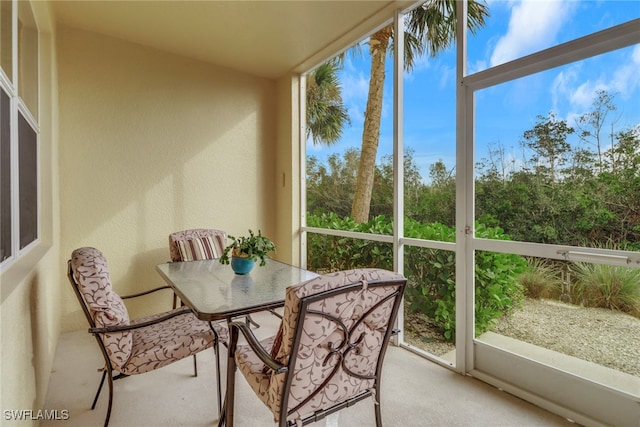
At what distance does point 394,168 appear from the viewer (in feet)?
9.71

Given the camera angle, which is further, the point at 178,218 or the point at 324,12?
the point at 178,218

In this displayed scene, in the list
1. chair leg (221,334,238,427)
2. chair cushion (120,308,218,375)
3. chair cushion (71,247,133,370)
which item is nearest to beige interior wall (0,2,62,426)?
chair cushion (71,247,133,370)

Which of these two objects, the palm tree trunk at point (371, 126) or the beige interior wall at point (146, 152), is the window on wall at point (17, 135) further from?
the palm tree trunk at point (371, 126)

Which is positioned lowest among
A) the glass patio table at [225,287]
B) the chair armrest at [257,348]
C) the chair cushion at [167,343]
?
the chair cushion at [167,343]

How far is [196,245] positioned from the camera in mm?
3346

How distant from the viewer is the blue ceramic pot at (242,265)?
7.88 ft

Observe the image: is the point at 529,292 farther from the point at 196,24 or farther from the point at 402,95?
the point at 196,24

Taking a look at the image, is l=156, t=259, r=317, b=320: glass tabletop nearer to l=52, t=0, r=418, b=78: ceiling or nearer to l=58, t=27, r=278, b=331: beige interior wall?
l=58, t=27, r=278, b=331: beige interior wall

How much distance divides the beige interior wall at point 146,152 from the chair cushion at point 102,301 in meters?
1.81

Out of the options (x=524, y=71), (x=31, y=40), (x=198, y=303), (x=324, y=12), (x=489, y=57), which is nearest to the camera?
(x=198, y=303)

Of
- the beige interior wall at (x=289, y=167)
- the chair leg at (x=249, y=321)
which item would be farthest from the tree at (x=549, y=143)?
the beige interior wall at (x=289, y=167)

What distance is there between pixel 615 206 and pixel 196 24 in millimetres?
3398

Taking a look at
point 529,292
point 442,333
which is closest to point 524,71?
point 529,292

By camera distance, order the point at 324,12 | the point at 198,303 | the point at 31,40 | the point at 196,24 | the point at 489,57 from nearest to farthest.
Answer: the point at 198,303 < the point at 489,57 < the point at 31,40 < the point at 324,12 < the point at 196,24
